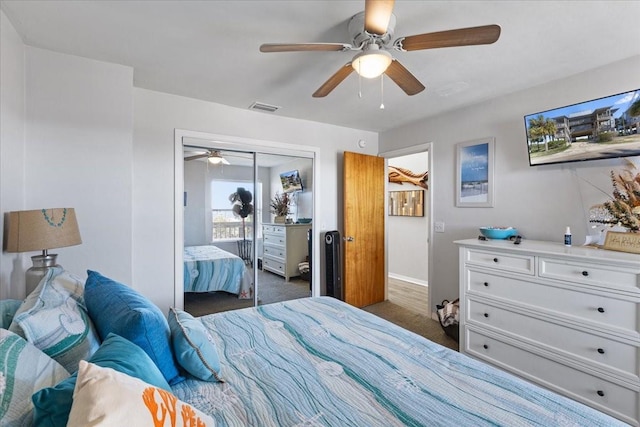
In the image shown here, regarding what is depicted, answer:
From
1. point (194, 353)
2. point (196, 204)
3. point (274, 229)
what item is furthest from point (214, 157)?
point (194, 353)

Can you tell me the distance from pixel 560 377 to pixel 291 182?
318cm

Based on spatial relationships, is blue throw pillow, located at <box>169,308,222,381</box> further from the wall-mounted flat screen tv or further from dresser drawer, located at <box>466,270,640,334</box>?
the wall-mounted flat screen tv

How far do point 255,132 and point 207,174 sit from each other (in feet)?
2.45

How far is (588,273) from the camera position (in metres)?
1.97

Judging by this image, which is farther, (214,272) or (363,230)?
(363,230)

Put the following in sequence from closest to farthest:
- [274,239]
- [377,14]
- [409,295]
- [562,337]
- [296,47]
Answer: [377,14], [296,47], [562,337], [274,239], [409,295]

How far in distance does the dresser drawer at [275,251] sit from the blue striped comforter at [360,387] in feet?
6.77

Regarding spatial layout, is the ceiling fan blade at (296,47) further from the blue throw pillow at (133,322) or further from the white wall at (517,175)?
the white wall at (517,175)

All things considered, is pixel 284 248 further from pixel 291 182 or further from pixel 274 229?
pixel 291 182

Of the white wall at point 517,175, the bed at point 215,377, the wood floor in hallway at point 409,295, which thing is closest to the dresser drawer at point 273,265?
the wood floor in hallway at point 409,295

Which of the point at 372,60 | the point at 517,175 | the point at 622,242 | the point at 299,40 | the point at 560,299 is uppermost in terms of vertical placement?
the point at 299,40

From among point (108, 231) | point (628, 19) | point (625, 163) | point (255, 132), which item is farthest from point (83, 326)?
point (625, 163)

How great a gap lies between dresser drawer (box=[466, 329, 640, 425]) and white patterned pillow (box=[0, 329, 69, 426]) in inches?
111

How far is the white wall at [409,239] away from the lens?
5.21 meters
